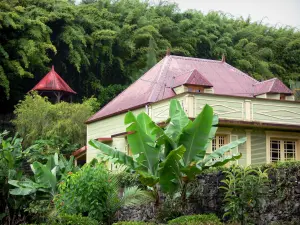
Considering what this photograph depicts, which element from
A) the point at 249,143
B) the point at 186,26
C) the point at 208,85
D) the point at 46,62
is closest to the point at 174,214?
the point at 249,143

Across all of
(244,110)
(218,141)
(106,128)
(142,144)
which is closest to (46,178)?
(142,144)

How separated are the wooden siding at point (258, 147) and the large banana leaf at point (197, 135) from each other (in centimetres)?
506

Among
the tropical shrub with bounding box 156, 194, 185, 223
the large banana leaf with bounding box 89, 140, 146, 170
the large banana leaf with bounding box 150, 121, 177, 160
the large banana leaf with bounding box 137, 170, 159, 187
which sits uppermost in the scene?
the large banana leaf with bounding box 150, 121, 177, 160

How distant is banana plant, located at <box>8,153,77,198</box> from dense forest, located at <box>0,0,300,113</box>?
13.1 metres

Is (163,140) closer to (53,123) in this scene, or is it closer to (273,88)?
(273,88)

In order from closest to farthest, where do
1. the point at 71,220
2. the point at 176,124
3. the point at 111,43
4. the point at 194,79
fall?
the point at 71,220 < the point at 176,124 < the point at 194,79 < the point at 111,43

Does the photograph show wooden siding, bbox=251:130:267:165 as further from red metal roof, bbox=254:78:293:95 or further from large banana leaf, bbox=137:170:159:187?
large banana leaf, bbox=137:170:159:187

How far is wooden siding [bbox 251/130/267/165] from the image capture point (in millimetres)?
19016

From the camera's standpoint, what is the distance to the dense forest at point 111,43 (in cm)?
3319

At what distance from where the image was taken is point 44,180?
58.7 feet

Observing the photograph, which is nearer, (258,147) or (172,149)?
(172,149)

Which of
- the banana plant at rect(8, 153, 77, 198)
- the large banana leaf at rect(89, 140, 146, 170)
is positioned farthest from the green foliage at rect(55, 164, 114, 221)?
the banana plant at rect(8, 153, 77, 198)

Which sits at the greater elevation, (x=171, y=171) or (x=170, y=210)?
(x=171, y=171)

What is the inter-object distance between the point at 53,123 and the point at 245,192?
1766 cm
